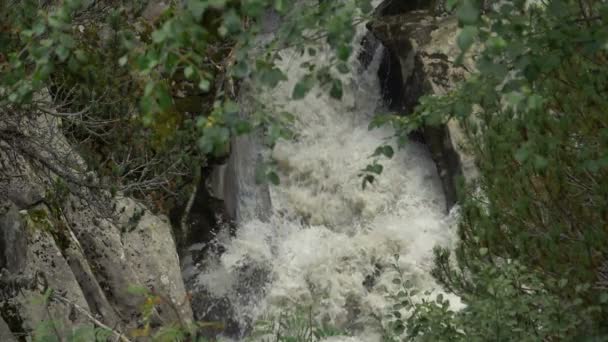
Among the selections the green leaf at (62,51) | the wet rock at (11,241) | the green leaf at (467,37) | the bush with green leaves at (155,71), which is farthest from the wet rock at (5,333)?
the green leaf at (467,37)

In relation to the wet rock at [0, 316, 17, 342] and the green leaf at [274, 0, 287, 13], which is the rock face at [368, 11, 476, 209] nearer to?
the wet rock at [0, 316, 17, 342]

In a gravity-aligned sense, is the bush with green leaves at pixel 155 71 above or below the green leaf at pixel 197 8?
below

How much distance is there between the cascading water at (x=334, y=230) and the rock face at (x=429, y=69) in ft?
0.77

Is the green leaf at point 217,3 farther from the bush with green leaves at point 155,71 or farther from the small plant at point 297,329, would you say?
the small plant at point 297,329

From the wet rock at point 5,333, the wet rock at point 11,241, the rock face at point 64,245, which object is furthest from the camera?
the rock face at point 64,245

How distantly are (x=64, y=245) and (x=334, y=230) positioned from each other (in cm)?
372

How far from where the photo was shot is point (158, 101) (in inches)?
89.8

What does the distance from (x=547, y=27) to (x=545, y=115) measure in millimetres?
1423

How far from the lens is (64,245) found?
643cm

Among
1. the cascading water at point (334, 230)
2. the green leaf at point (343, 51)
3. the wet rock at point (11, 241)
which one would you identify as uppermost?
the green leaf at point (343, 51)

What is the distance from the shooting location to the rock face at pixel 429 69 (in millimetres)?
9914

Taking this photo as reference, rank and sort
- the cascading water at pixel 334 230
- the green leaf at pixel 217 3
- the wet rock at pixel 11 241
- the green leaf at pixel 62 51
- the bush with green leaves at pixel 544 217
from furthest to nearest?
the cascading water at pixel 334 230 < the wet rock at pixel 11 241 < the bush with green leaves at pixel 544 217 < the green leaf at pixel 62 51 < the green leaf at pixel 217 3

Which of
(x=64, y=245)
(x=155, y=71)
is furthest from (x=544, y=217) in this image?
(x=64, y=245)

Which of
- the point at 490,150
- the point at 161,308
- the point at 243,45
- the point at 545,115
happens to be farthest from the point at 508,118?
the point at 161,308
